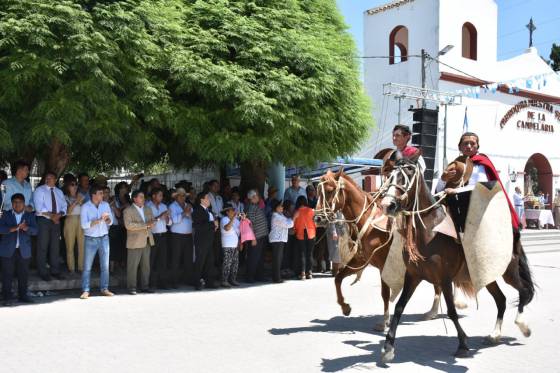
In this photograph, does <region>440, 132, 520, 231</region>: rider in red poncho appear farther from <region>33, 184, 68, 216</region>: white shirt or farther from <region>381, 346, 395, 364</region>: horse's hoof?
<region>33, 184, 68, 216</region>: white shirt

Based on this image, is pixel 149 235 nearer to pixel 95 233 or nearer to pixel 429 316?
pixel 95 233

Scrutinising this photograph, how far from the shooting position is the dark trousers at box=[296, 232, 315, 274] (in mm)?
12836

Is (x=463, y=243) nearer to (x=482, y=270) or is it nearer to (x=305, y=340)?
(x=482, y=270)

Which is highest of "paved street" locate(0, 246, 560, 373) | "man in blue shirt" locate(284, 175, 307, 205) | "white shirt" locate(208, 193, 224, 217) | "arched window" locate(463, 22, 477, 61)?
"arched window" locate(463, 22, 477, 61)

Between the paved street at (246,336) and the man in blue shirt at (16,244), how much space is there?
46 centimetres

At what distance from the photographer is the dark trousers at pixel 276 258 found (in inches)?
484

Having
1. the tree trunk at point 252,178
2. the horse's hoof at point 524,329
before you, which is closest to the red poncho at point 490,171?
the horse's hoof at point 524,329

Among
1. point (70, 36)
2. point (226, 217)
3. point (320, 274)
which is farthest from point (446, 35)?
point (70, 36)

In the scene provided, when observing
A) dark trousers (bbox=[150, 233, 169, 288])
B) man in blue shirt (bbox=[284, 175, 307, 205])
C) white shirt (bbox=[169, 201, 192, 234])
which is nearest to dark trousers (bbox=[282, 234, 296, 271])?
man in blue shirt (bbox=[284, 175, 307, 205])

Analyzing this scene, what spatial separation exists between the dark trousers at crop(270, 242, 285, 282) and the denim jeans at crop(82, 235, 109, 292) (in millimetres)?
3502

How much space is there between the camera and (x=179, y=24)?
11453 mm

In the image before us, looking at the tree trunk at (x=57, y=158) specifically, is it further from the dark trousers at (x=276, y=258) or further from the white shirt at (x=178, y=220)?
the dark trousers at (x=276, y=258)

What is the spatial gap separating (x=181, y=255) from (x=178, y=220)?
77cm

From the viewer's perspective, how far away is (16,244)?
9188 millimetres
